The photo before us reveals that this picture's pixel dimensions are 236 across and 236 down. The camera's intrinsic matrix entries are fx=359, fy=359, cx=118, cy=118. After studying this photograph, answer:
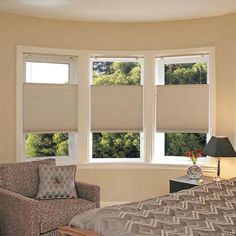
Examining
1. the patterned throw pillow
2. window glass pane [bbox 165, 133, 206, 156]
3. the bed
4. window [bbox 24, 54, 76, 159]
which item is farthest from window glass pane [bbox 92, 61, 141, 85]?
the bed

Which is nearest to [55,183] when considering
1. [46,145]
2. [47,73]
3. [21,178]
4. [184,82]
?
[21,178]

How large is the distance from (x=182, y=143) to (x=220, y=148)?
35.1 inches

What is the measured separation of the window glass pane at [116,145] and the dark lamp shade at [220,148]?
121 cm

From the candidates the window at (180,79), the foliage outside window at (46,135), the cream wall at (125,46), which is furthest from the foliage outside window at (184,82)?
the foliage outside window at (46,135)

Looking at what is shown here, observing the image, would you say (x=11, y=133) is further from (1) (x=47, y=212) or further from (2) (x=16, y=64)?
(1) (x=47, y=212)

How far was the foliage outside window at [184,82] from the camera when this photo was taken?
4.78 m

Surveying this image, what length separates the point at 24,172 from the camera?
12.4 feet

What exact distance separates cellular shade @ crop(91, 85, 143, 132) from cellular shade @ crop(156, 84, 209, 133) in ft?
0.95

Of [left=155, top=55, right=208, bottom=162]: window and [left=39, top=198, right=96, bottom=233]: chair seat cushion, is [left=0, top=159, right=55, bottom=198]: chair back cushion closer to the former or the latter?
[left=39, top=198, right=96, bottom=233]: chair seat cushion

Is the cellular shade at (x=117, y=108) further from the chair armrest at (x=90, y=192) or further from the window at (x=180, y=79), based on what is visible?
the chair armrest at (x=90, y=192)

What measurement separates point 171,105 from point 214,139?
2.85ft

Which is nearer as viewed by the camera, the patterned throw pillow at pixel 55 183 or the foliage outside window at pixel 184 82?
the patterned throw pillow at pixel 55 183

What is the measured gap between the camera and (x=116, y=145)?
5055 mm

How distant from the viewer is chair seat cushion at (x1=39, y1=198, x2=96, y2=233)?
3.24 meters
